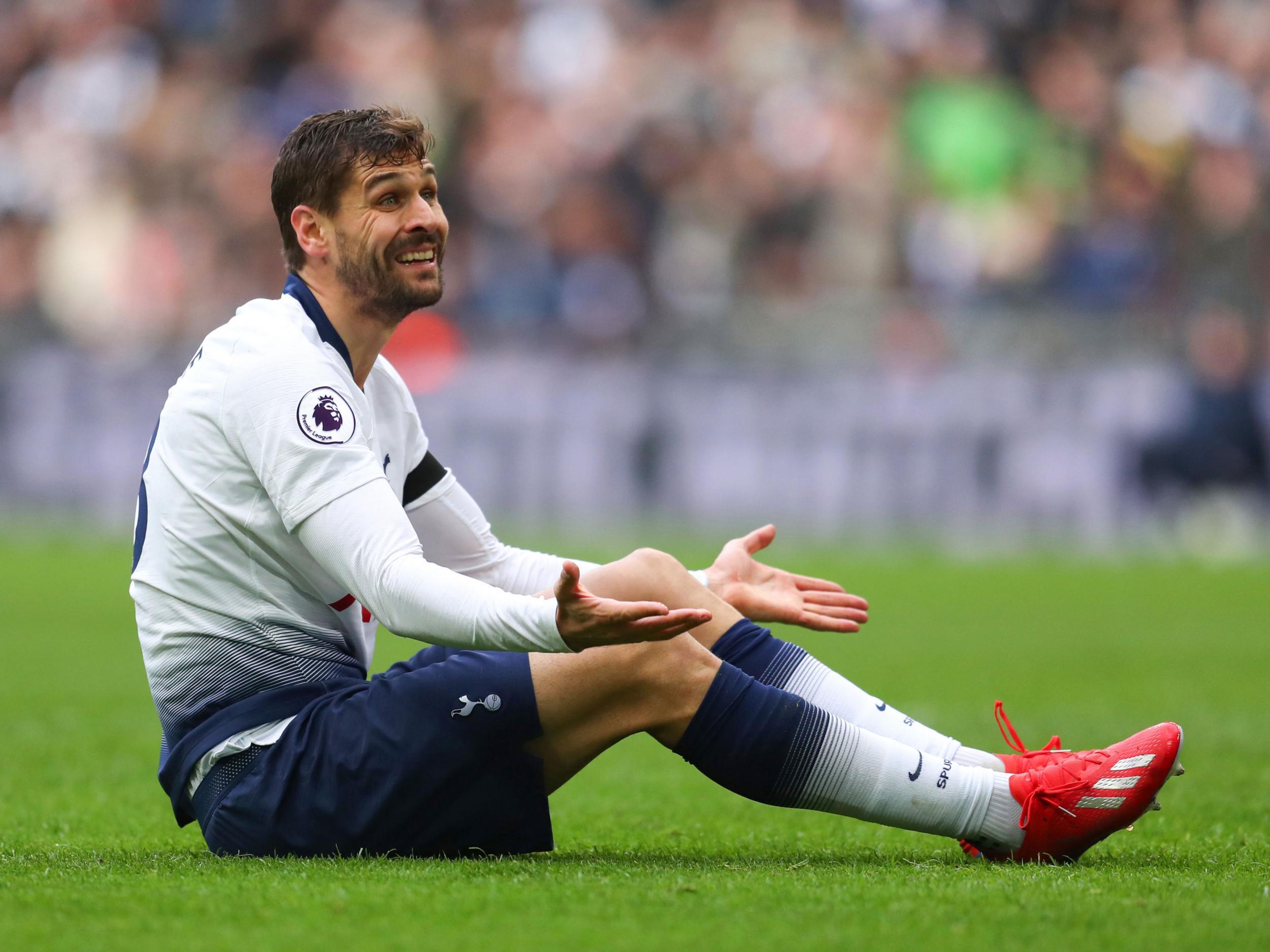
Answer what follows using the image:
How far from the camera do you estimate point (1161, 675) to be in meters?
9.17

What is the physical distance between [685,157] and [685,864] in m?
15.7

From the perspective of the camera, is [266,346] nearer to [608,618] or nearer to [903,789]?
[608,618]

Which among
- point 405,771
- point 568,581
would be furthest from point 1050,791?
point 405,771

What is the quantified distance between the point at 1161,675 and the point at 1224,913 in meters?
5.87

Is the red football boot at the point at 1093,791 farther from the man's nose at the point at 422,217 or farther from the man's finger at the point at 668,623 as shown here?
the man's nose at the point at 422,217

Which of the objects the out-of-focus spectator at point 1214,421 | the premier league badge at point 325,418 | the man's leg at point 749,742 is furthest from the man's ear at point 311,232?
the out-of-focus spectator at point 1214,421

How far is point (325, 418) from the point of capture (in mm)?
3930

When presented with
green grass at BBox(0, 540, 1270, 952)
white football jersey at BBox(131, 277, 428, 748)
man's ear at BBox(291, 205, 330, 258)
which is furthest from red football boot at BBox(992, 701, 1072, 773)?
man's ear at BBox(291, 205, 330, 258)

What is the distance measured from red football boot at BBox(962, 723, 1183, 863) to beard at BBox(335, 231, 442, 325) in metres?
1.83

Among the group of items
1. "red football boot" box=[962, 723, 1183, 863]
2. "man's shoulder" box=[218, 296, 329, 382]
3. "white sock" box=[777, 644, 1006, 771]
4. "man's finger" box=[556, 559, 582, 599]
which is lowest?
"red football boot" box=[962, 723, 1183, 863]

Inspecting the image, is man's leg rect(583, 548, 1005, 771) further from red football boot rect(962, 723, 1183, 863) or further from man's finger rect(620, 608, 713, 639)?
man's finger rect(620, 608, 713, 639)

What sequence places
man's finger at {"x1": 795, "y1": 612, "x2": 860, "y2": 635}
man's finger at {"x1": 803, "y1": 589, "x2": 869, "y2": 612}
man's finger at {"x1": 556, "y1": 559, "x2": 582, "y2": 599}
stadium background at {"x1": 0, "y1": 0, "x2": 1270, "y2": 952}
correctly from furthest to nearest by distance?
stadium background at {"x1": 0, "y1": 0, "x2": 1270, "y2": 952} → man's finger at {"x1": 803, "y1": 589, "x2": 869, "y2": 612} → man's finger at {"x1": 795, "y1": 612, "x2": 860, "y2": 635} → man's finger at {"x1": 556, "y1": 559, "x2": 582, "y2": 599}

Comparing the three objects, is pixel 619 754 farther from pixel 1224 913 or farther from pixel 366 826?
pixel 1224 913

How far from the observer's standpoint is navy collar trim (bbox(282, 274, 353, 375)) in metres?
4.30
